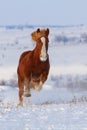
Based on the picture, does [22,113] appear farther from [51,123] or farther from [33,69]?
[33,69]

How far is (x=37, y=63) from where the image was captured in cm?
1275

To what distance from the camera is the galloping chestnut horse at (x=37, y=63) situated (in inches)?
501

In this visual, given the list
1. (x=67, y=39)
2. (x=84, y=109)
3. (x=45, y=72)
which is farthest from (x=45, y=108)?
(x=67, y=39)

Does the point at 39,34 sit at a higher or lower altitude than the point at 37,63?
higher

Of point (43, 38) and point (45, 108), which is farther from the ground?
point (43, 38)

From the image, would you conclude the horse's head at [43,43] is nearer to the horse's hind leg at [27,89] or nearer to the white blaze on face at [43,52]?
the white blaze on face at [43,52]

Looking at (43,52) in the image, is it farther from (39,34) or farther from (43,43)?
(39,34)

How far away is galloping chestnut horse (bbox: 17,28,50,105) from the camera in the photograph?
12.7 m

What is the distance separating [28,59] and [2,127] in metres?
3.80

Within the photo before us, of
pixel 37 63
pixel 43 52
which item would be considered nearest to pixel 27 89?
pixel 37 63

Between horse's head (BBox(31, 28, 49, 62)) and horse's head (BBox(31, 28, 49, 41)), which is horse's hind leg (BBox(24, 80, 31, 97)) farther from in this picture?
horse's head (BBox(31, 28, 49, 41))

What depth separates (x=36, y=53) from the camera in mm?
12852

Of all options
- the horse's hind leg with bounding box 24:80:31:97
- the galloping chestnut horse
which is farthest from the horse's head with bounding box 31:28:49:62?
the horse's hind leg with bounding box 24:80:31:97

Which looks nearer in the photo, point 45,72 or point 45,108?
point 45,108
